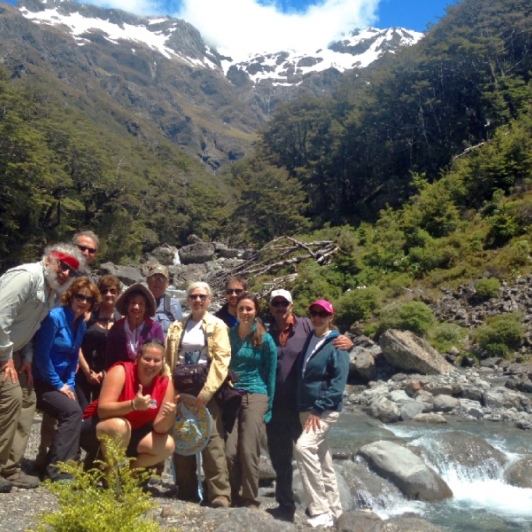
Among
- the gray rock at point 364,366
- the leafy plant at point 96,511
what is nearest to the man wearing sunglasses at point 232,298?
the leafy plant at point 96,511

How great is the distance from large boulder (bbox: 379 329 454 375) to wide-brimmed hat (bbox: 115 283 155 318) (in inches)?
432

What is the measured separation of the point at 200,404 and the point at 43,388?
1333mm

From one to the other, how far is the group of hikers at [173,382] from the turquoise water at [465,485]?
284 centimetres

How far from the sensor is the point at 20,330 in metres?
4.31

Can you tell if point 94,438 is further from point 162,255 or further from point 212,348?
point 162,255

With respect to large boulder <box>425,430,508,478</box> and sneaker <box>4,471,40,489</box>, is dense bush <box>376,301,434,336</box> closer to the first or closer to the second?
large boulder <box>425,430,508,478</box>

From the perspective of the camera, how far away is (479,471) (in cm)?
841

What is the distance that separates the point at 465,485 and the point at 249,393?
193 inches

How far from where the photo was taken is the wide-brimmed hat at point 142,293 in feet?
16.5

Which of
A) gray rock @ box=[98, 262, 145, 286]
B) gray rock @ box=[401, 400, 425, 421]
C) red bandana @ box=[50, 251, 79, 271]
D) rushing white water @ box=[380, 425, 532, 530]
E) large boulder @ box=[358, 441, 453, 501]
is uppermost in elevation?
gray rock @ box=[98, 262, 145, 286]

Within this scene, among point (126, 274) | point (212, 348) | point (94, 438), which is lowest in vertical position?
point (94, 438)

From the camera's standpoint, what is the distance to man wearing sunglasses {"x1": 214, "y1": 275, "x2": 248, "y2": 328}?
5.29 metres

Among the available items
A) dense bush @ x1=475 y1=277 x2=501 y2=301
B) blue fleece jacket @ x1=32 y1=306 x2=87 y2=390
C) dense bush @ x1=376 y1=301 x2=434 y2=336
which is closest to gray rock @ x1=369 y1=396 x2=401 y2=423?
dense bush @ x1=376 y1=301 x2=434 y2=336

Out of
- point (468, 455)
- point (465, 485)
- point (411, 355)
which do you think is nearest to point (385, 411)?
point (468, 455)
